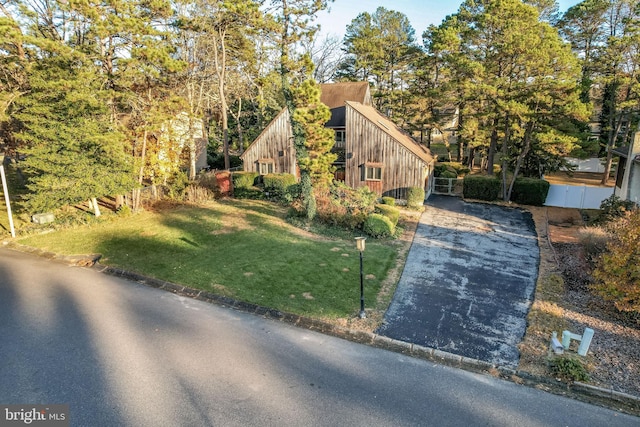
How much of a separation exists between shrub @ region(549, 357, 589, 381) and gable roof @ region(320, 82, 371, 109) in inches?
1014

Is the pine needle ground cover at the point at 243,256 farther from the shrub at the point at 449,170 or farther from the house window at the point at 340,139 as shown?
the shrub at the point at 449,170

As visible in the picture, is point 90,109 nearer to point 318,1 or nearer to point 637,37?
point 318,1

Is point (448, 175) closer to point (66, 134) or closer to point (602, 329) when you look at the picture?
point (602, 329)

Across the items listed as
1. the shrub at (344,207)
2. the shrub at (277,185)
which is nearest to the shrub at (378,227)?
the shrub at (344,207)

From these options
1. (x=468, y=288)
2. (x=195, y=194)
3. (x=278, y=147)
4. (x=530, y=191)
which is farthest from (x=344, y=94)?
(x=468, y=288)

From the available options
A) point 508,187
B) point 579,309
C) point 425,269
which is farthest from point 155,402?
point 508,187

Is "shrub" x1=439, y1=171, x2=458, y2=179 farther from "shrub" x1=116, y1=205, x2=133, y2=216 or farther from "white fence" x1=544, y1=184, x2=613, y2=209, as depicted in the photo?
"shrub" x1=116, y1=205, x2=133, y2=216

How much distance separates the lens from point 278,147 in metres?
24.7

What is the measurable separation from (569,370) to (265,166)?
69.3 feet

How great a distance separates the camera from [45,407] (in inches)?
239

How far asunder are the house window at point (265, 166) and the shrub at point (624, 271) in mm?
19541

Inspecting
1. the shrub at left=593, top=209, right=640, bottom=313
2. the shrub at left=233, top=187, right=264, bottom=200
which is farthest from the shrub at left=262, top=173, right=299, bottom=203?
the shrub at left=593, top=209, right=640, bottom=313

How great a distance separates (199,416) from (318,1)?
15464mm

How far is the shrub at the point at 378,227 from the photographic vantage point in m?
15.8
